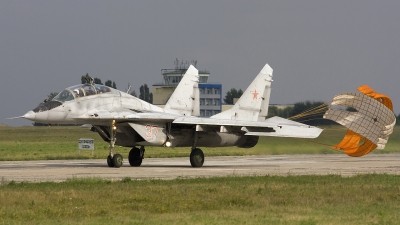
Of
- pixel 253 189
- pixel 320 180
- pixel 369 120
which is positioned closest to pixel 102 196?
pixel 253 189

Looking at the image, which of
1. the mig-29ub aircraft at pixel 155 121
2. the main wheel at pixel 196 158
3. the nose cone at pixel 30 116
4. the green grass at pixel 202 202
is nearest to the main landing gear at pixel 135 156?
the mig-29ub aircraft at pixel 155 121

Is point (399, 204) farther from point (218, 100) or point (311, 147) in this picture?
point (218, 100)

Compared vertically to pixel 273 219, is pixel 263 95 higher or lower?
higher

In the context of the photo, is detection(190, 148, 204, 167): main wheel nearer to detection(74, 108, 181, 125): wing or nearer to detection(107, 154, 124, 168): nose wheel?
detection(74, 108, 181, 125): wing

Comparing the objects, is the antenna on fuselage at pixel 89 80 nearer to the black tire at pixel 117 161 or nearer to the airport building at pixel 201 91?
the black tire at pixel 117 161

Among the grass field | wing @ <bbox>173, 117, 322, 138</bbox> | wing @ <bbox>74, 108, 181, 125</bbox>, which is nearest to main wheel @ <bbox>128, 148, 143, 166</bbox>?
wing @ <bbox>74, 108, 181, 125</bbox>

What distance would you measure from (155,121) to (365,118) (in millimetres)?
7995

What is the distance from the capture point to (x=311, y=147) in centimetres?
3659

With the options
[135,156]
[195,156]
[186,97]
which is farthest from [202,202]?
[186,97]

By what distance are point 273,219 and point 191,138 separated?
14.9 m

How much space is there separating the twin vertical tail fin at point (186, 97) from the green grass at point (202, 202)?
31.4ft

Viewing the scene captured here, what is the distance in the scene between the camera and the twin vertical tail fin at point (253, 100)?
93.8 ft

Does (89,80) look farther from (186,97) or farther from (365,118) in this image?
(365,118)

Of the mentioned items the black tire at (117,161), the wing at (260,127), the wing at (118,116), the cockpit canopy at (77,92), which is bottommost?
the black tire at (117,161)
